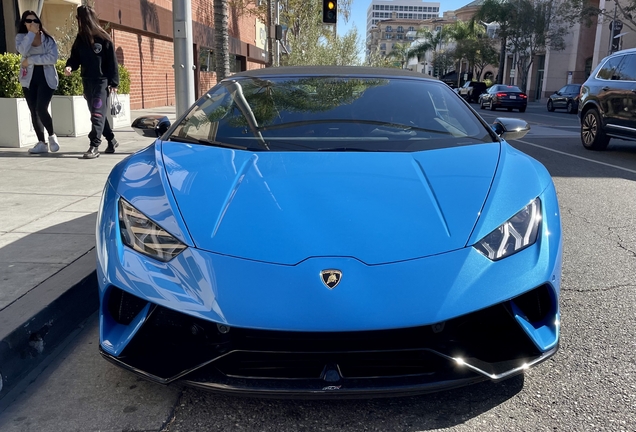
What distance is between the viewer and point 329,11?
15664 millimetres

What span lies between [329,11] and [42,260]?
13.5 meters

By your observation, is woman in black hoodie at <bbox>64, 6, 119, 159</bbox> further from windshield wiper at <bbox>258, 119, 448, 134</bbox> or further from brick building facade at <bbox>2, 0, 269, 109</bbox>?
windshield wiper at <bbox>258, 119, 448, 134</bbox>

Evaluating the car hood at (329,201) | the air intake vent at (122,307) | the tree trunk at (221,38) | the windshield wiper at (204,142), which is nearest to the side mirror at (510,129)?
the car hood at (329,201)

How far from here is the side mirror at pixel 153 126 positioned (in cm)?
379

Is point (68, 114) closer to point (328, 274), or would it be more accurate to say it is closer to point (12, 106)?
point (12, 106)

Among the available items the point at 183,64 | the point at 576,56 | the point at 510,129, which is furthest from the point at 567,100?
the point at 510,129

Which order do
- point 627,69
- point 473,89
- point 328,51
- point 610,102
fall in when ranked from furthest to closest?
point 473,89
point 328,51
point 610,102
point 627,69

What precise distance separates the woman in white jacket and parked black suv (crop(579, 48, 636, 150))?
852 cm

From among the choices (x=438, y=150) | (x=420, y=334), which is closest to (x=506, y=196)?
(x=438, y=150)

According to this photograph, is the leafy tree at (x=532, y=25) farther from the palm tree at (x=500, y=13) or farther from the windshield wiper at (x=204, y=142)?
the windshield wiper at (x=204, y=142)

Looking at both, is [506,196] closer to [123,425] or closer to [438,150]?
[438,150]

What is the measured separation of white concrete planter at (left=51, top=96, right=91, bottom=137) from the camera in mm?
9711

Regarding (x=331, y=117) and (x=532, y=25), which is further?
(x=532, y=25)

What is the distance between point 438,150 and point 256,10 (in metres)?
28.4
